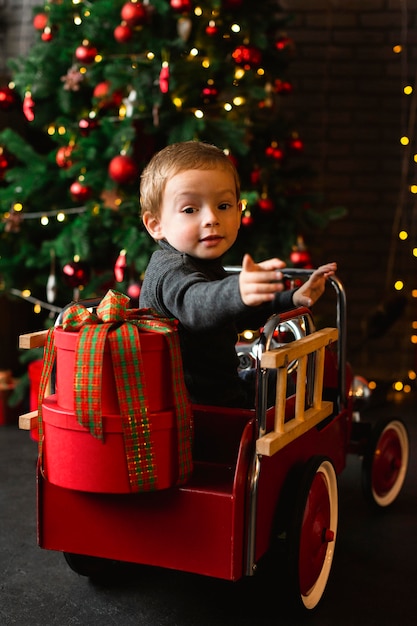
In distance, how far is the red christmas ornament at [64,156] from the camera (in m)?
3.52

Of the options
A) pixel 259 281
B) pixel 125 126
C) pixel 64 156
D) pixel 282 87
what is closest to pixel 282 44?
pixel 282 87

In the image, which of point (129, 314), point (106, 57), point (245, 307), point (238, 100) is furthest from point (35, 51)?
point (245, 307)

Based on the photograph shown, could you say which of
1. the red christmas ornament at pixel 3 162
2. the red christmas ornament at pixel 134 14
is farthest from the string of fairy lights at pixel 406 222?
the red christmas ornament at pixel 3 162

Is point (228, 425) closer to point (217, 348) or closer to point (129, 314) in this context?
point (217, 348)

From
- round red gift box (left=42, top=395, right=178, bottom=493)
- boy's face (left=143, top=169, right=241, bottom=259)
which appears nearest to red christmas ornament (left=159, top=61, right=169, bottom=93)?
boy's face (left=143, top=169, right=241, bottom=259)

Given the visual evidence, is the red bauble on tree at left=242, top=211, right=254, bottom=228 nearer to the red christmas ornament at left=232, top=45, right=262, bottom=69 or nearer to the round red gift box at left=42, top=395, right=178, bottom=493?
the red christmas ornament at left=232, top=45, right=262, bottom=69

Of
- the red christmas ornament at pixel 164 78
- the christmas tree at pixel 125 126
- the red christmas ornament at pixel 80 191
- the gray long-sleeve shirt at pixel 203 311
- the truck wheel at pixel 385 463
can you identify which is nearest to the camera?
the gray long-sleeve shirt at pixel 203 311

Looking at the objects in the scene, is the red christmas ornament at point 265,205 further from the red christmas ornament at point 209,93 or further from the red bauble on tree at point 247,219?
the red christmas ornament at point 209,93

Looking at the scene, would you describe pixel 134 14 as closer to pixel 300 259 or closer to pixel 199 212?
pixel 300 259

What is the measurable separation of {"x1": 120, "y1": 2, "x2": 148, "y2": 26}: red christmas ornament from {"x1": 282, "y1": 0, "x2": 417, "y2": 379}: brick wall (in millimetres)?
1205

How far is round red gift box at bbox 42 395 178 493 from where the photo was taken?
1.65 meters

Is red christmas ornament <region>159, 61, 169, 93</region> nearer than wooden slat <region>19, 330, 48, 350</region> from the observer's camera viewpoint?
No

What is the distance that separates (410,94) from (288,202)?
1.11 m

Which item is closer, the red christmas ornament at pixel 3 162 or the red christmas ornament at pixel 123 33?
the red christmas ornament at pixel 123 33
